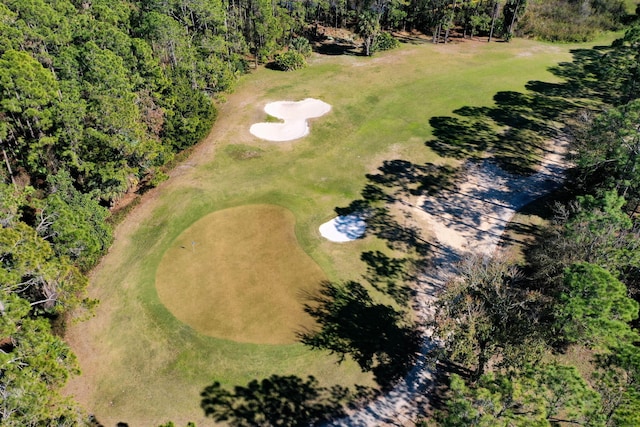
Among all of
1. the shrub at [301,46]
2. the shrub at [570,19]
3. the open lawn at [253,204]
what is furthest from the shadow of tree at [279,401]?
the shrub at [570,19]

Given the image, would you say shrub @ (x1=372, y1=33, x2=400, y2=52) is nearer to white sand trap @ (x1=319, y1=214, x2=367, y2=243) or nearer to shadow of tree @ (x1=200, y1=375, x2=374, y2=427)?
white sand trap @ (x1=319, y1=214, x2=367, y2=243)

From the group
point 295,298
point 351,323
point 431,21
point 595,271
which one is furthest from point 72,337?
point 431,21

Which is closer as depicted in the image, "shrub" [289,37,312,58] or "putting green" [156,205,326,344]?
"putting green" [156,205,326,344]

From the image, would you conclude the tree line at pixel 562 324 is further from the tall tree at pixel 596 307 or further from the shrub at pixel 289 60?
the shrub at pixel 289 60

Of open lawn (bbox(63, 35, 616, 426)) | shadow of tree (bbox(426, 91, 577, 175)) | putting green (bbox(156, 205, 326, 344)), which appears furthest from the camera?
shadow of tree (bbox(426, 91, 577, 175))

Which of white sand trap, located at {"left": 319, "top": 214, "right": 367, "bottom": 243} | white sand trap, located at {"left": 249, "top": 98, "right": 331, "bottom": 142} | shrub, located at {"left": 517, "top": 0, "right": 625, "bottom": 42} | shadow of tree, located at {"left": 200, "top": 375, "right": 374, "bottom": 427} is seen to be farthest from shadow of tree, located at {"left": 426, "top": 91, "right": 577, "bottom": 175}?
shadow of tree, located at {"left": 200, "top": 375, "right": 374, "bottom": 427}

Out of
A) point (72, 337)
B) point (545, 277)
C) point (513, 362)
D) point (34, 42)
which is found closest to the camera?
point (513, 362)

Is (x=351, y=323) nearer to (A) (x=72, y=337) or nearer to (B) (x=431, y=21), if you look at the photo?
(A) (x=72, y=337)
